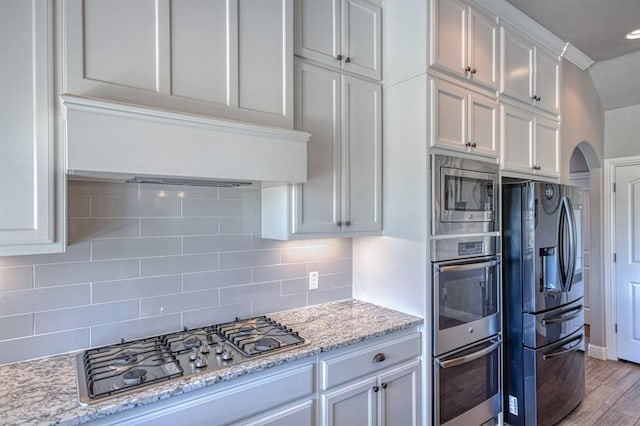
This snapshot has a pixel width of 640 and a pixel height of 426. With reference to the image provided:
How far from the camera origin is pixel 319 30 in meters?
2.07

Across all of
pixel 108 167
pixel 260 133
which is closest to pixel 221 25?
pixel 260 133

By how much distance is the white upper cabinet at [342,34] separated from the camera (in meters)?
2.02

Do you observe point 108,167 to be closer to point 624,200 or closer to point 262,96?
point 262,96

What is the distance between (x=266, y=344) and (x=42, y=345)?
93 centimetres

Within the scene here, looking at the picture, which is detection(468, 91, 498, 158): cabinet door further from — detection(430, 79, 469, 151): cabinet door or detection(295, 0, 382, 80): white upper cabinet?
detection(295, 0, 382, 80): white upper cabinet

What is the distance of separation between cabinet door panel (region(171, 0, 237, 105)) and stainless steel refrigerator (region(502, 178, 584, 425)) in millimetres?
1984

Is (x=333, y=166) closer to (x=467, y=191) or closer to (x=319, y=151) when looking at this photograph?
(x=319, y=151)

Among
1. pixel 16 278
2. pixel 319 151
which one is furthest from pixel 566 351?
pixel 16 278

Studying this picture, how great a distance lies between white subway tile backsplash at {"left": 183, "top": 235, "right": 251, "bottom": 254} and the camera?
192 cm

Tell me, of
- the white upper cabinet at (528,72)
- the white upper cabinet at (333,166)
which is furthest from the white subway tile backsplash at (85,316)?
the white upper cabinet at (528,72)

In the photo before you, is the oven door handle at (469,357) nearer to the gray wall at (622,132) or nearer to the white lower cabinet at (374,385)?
the white lower cabinet at (374,385)

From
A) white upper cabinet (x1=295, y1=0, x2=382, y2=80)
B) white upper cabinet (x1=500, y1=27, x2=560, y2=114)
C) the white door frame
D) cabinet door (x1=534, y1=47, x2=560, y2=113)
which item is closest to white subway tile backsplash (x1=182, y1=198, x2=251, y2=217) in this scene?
white upper cabinet (x1=295, y1=0, x2=382, y2=80)

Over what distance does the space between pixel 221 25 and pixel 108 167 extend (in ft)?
2.71

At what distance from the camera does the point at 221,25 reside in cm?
167
